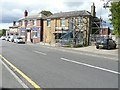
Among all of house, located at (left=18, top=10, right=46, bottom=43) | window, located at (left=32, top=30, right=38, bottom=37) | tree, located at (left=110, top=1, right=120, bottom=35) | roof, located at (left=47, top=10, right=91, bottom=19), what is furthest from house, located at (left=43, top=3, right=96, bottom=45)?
tree, located at (left=110, top=1, right=120, bottom=35)

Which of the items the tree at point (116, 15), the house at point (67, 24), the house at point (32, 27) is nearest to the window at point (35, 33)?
the house at point (32, 27)

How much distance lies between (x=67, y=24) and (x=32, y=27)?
16572mm

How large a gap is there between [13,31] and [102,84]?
88.1 meters

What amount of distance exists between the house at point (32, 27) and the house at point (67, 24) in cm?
148

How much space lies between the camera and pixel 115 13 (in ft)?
126

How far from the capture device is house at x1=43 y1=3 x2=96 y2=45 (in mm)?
51156

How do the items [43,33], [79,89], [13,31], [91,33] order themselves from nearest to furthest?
[79,89], [91,33], [43,33], [13,31]

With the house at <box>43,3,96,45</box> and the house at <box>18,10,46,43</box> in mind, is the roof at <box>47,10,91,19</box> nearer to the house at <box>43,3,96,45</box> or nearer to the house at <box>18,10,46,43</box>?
the house at <box>43,3,96,45</box>

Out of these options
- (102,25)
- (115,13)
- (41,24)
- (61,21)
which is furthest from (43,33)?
(115,13)

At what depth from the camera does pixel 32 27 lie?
69625 millimetres

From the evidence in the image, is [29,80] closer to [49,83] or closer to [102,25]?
[49,83]

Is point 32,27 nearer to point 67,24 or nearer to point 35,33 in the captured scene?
point 35,33

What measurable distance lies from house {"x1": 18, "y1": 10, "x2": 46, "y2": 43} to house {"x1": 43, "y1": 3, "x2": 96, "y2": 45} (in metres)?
1.48

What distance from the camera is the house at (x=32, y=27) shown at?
2581 inches
